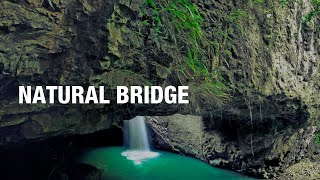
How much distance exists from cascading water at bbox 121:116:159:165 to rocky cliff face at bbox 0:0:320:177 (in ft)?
10.4

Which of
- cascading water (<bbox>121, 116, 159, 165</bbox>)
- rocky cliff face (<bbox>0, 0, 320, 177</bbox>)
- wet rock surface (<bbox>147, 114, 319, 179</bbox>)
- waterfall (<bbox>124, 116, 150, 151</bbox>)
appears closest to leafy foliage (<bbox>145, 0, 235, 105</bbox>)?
rocky cliff face (<bbox>0, 0, 320, 177</bbox>)

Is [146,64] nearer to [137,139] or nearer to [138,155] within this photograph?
[138,155]

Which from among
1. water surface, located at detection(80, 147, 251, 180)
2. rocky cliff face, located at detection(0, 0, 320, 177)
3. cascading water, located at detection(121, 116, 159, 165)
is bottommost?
water surface, located at detection(80, 147, 251, 180)

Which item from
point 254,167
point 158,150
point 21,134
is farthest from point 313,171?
point 21,134

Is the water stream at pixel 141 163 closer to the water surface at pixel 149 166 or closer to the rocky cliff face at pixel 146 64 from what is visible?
the water surface at pixel 149 166

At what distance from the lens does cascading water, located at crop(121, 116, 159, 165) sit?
33.4 ft

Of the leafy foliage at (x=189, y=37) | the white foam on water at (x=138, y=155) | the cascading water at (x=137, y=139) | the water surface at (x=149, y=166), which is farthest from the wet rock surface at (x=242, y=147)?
the leafy foliage at (x=189, y=37)

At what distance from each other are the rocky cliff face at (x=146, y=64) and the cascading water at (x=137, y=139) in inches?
125

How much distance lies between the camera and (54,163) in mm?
6207

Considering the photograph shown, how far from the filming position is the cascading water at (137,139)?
10.2 m

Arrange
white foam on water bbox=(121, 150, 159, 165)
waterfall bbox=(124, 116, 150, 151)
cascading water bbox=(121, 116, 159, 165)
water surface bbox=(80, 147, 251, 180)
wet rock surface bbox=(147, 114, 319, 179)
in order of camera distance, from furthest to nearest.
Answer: waterfall bbox=(124, 116, 150, 151), cascading water bbox=(121, 116, 159, 165), white foam on water bbox=(121, 150, 159, 165), wet rock surface bbox=(147, 114, 319, 179), water surface bbox=(80, 147, 251, 180)

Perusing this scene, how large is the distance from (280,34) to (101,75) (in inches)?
135

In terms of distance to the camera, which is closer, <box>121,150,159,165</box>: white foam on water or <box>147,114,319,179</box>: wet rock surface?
<box>147,114,319,179</box>: wet rock surface

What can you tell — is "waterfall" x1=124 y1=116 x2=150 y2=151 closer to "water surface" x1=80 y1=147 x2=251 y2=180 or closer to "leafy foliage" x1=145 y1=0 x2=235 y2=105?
"water surface" x1=80 y1=147 x2=251 y2=180
